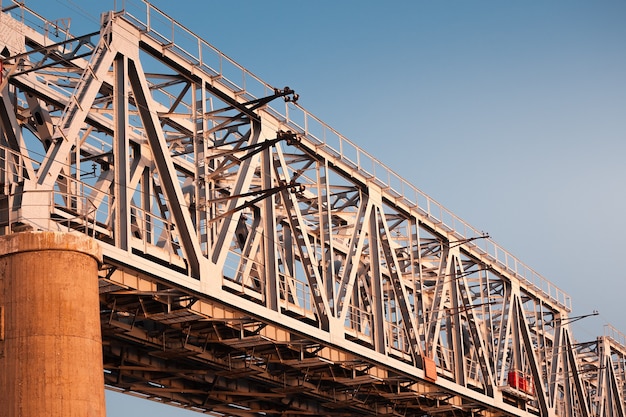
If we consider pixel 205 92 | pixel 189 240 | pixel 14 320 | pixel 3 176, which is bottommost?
pixel 14 320

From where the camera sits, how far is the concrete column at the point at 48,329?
28625 millimetres

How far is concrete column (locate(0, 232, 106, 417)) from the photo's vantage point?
93.9 ft

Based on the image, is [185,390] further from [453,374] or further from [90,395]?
[90,395]

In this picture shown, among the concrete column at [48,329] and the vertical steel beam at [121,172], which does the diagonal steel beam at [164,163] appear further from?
the concrete column at [48,329]

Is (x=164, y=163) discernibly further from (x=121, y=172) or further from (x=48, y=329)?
(x=48, y=329)

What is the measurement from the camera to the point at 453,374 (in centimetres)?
6028

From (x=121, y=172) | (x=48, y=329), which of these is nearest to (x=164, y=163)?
(x=121, y=172)

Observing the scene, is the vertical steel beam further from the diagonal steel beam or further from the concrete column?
the concrete column

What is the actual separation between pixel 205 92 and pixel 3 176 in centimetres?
793

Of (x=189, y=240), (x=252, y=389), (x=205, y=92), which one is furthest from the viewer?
(x=252, y=389)

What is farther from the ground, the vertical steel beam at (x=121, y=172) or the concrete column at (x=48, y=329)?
the vertical steel beam at (x=121, y=172)

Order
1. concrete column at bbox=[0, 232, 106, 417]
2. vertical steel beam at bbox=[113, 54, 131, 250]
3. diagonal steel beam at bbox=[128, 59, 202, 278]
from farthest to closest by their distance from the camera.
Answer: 1. diagonal steel beam at bbox=[128, 59, 202, 278]
2. vertical steel beam at bbox=[113, 54, 131, 250]
3. concrete column at bbox=[0, 232, 106, 417]

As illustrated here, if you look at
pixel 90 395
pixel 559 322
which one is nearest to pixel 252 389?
pixel 90 395

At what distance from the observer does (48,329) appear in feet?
95.8
